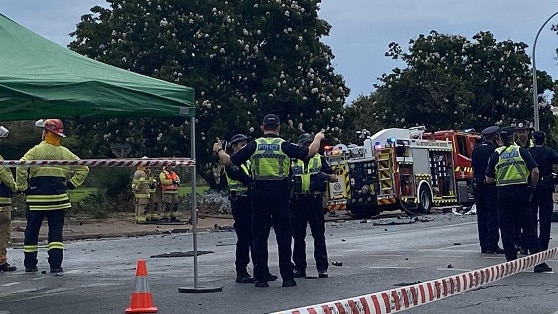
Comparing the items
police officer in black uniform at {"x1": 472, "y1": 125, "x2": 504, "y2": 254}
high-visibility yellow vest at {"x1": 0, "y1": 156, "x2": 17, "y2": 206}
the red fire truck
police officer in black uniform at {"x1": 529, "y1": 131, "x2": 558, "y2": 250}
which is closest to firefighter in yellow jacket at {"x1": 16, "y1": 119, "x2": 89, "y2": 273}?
high-visibility yellow vest at {"x1": 0, "y1": 156, "x2": 17, "y2": 206}

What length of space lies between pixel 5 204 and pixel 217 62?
2236cm

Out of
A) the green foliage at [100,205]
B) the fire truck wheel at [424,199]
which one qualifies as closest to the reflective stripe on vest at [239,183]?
the green foliage at [100,205]

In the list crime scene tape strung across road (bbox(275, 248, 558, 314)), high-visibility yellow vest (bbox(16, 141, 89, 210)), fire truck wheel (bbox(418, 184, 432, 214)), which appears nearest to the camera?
crime scene tape strung across road (bbox(275, 248, 558, 314))

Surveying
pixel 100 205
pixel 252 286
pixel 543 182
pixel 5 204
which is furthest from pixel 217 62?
pixel 252 286

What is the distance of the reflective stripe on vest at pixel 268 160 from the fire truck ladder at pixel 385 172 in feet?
68.0

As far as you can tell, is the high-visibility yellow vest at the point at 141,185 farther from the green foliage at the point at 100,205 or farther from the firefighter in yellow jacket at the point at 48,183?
the firefighter in yellow jacket at the point at 48,183

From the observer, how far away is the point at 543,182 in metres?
14.0

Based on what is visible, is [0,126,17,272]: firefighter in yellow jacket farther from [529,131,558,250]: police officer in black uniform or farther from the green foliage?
the green foliage

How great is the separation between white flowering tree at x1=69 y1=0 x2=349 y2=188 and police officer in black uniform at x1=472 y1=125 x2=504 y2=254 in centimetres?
1922

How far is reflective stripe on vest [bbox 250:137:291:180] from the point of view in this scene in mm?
11242

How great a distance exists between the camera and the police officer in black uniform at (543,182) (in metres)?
13.9

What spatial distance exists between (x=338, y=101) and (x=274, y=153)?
2687 centimetres

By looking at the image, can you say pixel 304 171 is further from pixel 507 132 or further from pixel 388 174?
pixel 388 174

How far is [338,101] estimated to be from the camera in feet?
124
